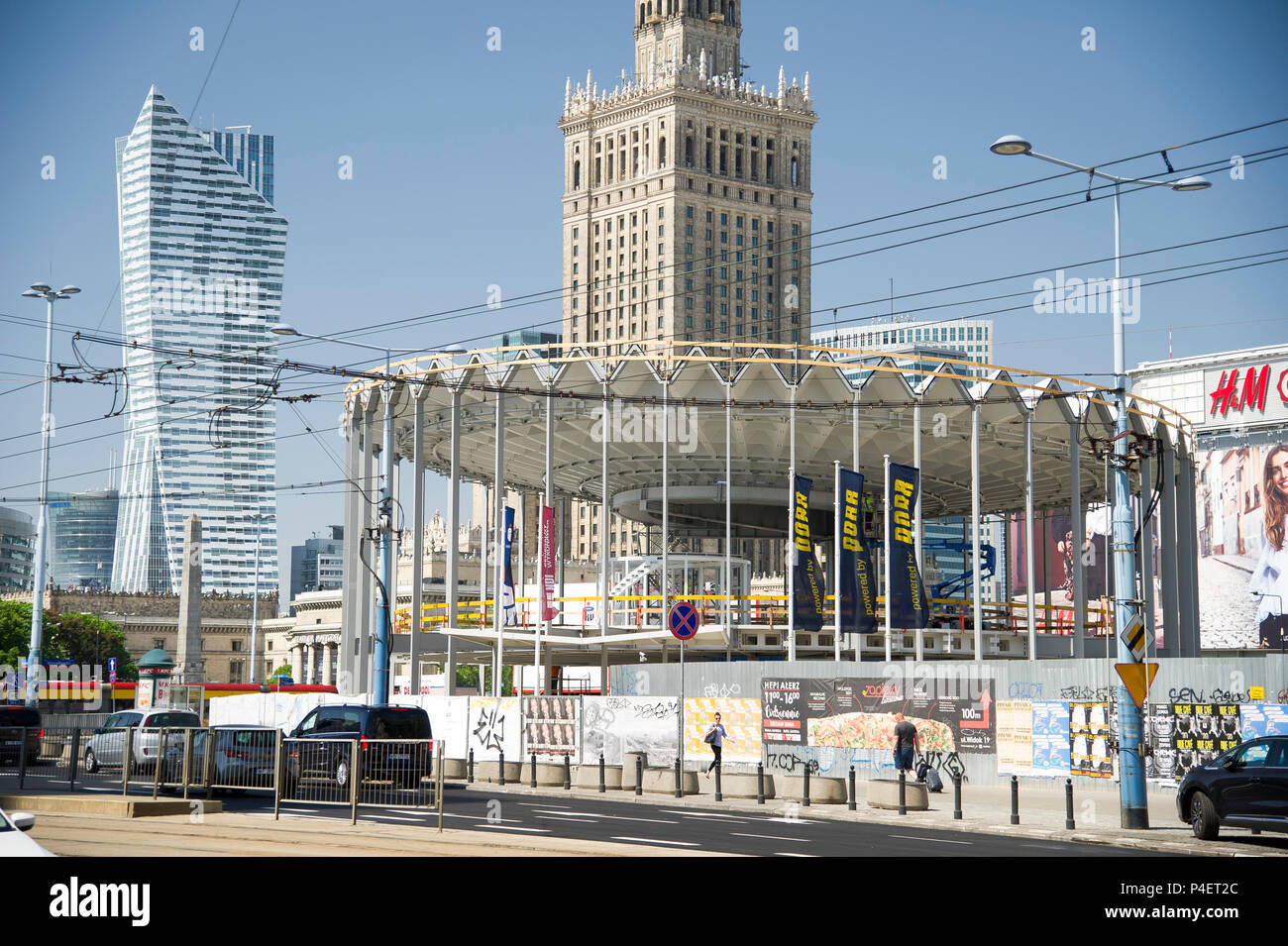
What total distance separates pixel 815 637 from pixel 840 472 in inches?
666

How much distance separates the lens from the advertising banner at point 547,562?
48.9 metres

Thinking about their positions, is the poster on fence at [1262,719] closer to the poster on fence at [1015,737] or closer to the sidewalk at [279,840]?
the poster on fence at [1015,737]

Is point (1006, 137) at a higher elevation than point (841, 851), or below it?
higher

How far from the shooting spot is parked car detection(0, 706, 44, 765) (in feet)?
110

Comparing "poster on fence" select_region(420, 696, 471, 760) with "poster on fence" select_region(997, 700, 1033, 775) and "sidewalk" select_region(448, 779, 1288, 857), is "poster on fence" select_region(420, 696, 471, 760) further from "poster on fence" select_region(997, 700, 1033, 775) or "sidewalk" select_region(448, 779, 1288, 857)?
"poster on fence" select_region(997, 700, 1033, 775)

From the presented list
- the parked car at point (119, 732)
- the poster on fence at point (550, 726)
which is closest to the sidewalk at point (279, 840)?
the parked car at point (119, 732)

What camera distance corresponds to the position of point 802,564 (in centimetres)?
4828

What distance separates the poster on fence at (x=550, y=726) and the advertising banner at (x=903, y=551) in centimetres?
1251

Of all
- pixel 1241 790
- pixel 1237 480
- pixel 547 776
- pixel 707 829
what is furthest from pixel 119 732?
pixel 1237 480

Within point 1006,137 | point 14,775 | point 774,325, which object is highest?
point 774,325

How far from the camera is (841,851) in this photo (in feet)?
64.6

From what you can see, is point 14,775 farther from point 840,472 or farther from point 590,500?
point 590,500
